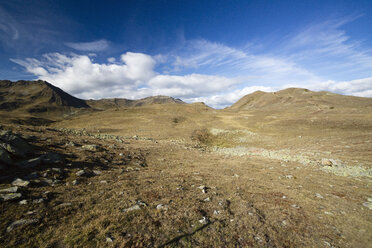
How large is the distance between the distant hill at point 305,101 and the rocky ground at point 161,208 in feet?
333

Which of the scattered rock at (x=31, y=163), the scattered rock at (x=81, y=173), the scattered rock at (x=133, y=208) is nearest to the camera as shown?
the scattered rock at (x=133, y=208)

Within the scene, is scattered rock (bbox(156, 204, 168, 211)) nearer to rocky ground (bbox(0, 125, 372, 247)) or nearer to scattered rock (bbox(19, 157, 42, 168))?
rocky ground (bbox(0, 125, 372, 247))

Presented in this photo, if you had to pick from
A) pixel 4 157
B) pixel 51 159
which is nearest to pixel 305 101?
pixel 51 159

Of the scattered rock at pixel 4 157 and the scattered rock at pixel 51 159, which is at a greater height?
the scattered rock at pixel 4 157

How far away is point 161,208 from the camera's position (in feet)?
22.2

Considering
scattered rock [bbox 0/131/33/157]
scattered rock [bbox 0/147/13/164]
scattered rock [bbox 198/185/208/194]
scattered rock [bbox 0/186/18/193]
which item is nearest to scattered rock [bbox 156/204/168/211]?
scattered rock [bbox 198/185/208/194]

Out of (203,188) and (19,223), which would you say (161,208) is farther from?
(19,223)

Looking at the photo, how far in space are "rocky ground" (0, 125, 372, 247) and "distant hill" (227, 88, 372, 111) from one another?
10138 cm

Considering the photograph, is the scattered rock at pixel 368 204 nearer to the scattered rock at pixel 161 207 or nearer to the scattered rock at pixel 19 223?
the scattered rock at pixel 161 207

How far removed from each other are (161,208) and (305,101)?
454ft

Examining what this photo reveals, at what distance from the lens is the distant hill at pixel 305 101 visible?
97.3 m


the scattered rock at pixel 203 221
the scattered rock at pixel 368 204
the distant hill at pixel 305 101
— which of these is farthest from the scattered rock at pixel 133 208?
the distant hill at pixel 305 101

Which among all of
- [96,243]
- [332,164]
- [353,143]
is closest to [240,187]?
[96,243]

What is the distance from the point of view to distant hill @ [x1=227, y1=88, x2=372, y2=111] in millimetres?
97325
